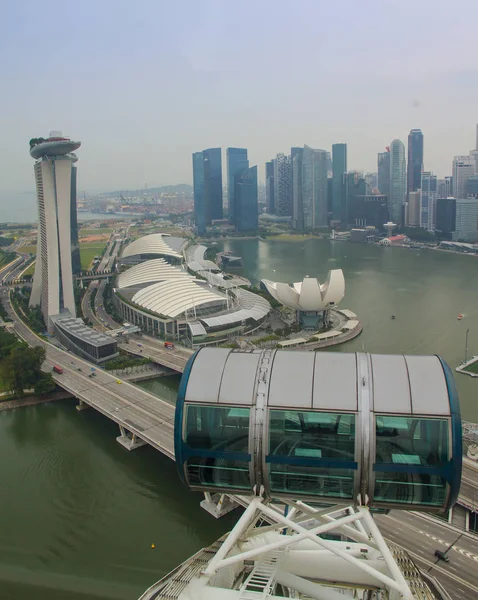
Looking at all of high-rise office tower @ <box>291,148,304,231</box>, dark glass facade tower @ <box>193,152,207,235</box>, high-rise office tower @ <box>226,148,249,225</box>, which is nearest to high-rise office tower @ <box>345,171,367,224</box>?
high-rise office tower @ <box>291,148,304,231</box>

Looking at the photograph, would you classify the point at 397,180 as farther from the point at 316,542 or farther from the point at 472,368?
the point at 316,542

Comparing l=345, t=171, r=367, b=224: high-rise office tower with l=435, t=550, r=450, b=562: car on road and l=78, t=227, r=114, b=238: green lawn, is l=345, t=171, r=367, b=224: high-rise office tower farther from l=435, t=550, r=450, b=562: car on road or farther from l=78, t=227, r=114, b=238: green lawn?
l=435, t=550, r=450, b=562: car on road

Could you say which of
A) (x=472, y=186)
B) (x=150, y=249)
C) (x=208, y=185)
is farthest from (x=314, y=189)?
(x=150, y=249)

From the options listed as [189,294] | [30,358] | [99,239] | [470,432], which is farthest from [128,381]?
[99,239]

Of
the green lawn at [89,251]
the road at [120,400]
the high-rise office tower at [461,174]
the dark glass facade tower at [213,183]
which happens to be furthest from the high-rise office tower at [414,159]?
the road at [120,400]

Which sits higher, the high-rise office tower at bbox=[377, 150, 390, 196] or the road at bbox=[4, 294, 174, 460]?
the high-rise office tower at bbox=[377, 150, 390, 196]

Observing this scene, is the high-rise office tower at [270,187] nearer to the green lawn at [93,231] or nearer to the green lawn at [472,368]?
the green lawn at [93,231]
